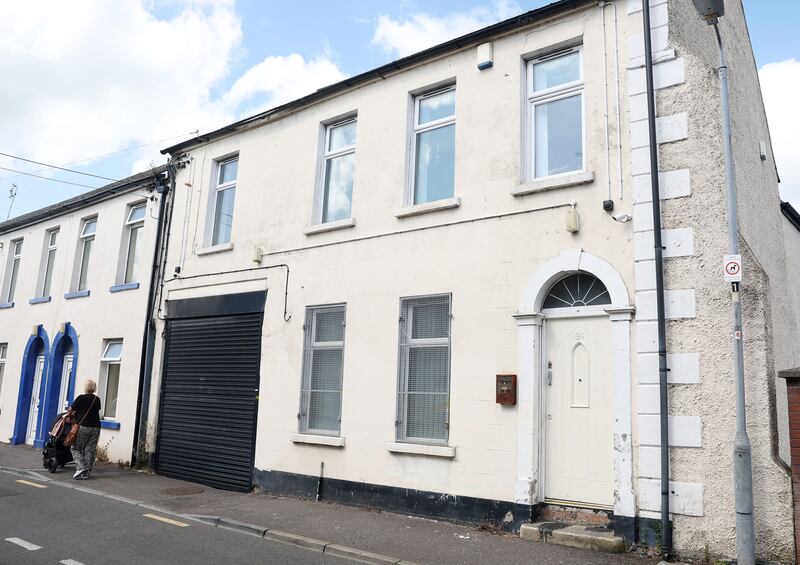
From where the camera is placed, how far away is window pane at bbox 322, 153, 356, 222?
11266mm

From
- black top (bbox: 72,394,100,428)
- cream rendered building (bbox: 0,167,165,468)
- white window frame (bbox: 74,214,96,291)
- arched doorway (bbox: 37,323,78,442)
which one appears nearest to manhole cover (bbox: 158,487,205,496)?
black top (bbox: 72,394,100,428)

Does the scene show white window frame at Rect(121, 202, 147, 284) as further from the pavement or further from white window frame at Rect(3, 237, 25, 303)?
white window frame at Rect(3, 237, 25, 303)

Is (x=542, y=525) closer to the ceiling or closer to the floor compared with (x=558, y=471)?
closer to the floor

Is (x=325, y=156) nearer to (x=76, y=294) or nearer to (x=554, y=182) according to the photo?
(x=554, y=182)

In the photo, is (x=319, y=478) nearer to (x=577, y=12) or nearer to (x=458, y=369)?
(x=458, y=369)

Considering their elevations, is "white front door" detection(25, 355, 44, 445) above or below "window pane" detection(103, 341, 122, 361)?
below

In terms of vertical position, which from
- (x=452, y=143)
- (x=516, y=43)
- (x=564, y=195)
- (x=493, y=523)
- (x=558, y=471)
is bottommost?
(x=493, y=523)

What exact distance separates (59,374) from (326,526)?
11.6 m

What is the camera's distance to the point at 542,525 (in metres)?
7.64

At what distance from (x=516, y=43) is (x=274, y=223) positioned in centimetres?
528

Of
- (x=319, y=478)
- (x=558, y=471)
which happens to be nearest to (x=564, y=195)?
(x=558, y=471)

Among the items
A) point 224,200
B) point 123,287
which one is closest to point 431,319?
point 224,200

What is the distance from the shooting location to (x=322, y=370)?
10781mm

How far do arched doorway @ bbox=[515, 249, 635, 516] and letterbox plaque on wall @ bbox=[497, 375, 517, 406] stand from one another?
0.28 feet
